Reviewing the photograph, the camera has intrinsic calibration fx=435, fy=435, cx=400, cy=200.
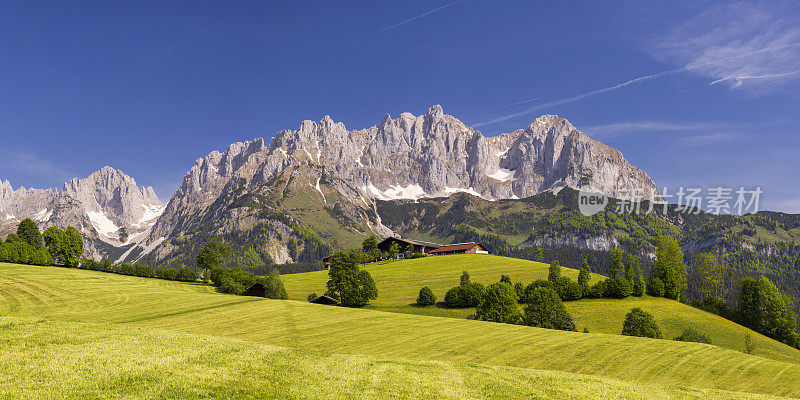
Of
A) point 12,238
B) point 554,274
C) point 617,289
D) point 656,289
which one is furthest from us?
point 12,238

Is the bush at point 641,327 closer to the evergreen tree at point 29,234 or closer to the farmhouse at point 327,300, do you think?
the farmhouse at point 327,300

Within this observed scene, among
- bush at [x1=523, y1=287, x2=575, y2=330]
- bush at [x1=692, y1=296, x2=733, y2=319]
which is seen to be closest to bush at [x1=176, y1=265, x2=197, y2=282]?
bush at [x1=523, y1=287, x2=575, y2=330]

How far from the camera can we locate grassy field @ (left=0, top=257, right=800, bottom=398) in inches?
835

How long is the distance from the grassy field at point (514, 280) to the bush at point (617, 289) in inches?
71.2

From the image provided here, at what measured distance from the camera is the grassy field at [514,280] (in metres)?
81.6

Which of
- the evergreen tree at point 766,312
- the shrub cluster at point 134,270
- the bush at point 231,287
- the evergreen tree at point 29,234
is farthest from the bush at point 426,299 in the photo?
the evergreen tree at point 29,234

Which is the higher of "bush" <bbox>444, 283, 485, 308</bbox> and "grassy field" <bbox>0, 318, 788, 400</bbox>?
Result: "grassy field" <bbox>0, 318, 788, 400</bbox>

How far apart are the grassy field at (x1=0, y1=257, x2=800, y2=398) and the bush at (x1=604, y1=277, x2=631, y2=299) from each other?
55993 millimetres

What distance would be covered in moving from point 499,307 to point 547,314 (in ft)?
37.5

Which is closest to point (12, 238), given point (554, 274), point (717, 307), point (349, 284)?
point (349, 284)

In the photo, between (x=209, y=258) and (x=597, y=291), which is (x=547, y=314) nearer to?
(x=597, y=291)

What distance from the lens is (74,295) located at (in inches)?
2965

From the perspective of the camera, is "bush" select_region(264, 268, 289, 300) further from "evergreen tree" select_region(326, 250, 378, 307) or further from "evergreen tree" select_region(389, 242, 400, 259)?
"evergreen tree" select_region(389, 242, 400, 259)

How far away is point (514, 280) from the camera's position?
123375 mm
